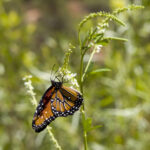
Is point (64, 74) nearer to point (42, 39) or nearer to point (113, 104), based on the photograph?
point (113, 104)

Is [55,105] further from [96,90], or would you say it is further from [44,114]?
Answer: [96,90]

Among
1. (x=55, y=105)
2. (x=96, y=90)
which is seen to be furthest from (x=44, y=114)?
(x=96, y=90)

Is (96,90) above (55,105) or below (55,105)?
below

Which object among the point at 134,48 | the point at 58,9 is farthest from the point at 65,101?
the point at 58,9

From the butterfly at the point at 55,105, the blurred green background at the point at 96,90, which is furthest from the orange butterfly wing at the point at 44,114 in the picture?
the blurred green background at the point at 96,90

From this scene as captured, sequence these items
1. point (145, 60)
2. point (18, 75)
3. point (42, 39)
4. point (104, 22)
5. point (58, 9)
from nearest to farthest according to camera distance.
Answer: point (104, 22) < point (145, 60) < point (18, 75) < point (42, 39) < point (58, 9)

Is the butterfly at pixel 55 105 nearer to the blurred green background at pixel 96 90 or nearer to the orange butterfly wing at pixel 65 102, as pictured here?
the orange butterfly wing at pixel 65 102

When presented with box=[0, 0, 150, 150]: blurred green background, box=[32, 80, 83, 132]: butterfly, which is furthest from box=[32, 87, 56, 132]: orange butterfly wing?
box=[0, 0, 150, 150]: blurred green background
